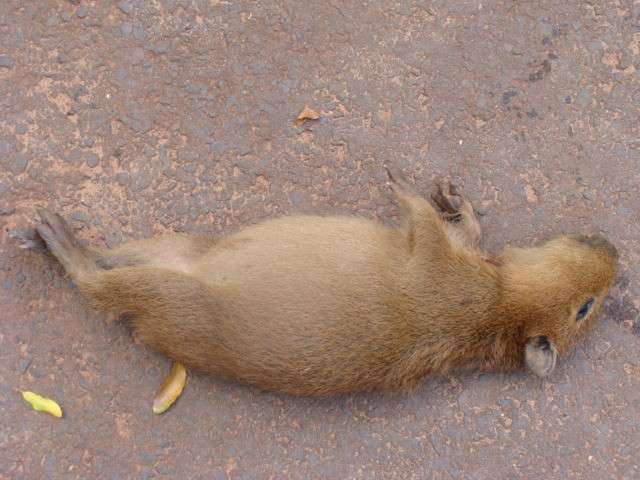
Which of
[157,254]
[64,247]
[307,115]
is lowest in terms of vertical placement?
[64,247]

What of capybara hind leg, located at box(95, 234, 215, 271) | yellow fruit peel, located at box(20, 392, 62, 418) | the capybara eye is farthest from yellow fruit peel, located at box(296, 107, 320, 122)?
yellow fruit peel, located at box(20, 392, 62, 418)

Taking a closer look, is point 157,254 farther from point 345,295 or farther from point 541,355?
point 541,355

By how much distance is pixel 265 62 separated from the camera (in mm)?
4262

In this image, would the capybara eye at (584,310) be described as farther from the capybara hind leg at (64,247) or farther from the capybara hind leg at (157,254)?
the capybara hind leg at (64,247)

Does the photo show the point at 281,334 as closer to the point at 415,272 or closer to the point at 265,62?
the point at 415,272

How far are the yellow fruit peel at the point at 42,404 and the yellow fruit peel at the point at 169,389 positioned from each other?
2.03ft

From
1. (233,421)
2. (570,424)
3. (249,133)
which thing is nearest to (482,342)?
(570,424)

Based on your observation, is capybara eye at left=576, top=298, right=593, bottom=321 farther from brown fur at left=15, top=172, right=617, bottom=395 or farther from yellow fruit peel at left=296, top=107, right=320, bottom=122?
yellow fruit peel at left=296, top=107, right=320, bottom=122

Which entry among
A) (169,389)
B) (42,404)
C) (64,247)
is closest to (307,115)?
(64,247)

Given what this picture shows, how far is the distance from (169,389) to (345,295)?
4.63 feet

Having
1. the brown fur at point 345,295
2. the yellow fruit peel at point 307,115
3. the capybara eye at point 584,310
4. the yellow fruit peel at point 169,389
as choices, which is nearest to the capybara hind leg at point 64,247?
the brown fur at point 345,295

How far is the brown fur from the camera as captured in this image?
3.49 meters

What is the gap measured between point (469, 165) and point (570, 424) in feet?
6.26

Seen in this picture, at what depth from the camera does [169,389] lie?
406 cm
